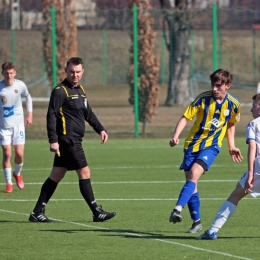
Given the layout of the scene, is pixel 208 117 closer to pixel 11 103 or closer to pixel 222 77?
pixel 222 77

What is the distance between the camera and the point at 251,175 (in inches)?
310

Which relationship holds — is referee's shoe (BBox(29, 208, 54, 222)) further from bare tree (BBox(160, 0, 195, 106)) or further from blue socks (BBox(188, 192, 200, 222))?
→ bare tree (BBox(160, 0, 195, 106))

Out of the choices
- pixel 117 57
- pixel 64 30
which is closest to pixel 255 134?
pixel 64 30

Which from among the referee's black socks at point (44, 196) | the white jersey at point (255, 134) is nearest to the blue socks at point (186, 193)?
the white jersey at point (255, 134)

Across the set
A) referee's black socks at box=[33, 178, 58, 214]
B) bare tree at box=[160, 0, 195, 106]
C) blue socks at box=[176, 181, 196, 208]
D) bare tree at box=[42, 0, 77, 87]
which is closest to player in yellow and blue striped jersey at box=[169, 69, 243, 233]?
blue socks at box=[176, 181, 196, 208]

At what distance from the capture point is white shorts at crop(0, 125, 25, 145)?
42.2 feet

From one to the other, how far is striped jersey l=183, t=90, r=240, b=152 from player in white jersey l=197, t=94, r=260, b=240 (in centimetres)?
73

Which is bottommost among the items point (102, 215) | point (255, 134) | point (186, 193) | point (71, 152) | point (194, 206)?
point (102, 215)

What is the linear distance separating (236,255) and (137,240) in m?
1.29

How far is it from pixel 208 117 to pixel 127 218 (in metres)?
1.93

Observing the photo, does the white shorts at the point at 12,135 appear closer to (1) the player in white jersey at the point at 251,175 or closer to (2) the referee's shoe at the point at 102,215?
(2) the referee's shoe at the point at 102,215

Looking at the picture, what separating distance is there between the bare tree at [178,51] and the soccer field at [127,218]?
7.31m

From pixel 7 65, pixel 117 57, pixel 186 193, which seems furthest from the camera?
pixel 117 57

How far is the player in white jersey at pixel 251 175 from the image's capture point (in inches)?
310
